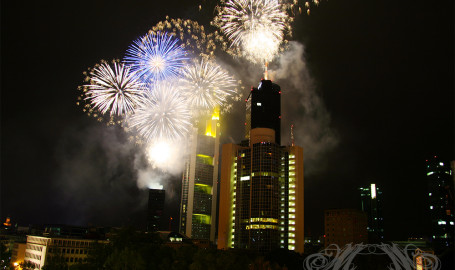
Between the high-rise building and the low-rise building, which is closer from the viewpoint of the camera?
the low-rise building

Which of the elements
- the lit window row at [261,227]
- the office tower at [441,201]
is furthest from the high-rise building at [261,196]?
the office tower at [441,201]

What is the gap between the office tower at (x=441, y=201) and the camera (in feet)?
537

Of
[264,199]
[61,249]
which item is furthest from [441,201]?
[61,249]

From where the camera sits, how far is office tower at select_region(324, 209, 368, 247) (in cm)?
17248

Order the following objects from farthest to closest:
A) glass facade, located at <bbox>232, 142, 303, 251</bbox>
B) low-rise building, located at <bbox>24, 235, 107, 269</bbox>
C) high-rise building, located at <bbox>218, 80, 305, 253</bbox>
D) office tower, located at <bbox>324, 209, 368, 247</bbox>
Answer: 1. office tower, located at <bbox>324, 209, 368, 247</bbox>
2. high-rise building, located at <bbox>218, 80, 305, 253</bbox>
3. glass facade, located at <bbox>232, 142, 303, 251</bbox>
4. low-rise building, located at <bbox>24, 235, 107, 269</bbox>

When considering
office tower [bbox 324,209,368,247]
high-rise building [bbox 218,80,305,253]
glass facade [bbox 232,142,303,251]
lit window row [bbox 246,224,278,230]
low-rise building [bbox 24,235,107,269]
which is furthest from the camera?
office tower [bbox 324,209,368,247]

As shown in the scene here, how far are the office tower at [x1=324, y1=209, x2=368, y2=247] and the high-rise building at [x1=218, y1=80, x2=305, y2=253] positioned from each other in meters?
20.5

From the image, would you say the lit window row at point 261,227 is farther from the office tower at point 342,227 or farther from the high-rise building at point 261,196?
the office tower at point 342,227

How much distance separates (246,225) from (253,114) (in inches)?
2388

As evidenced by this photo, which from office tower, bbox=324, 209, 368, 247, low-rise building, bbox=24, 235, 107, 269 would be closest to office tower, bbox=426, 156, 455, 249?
office tower, bbox=324, 209, 368, 247

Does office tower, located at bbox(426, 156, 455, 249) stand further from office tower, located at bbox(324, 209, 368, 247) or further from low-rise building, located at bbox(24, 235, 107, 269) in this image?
low-rise building, located at bbox(24, 235, 107, 269)

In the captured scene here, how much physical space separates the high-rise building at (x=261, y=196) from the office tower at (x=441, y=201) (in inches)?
2281

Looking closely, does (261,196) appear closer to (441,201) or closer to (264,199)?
(264,199)

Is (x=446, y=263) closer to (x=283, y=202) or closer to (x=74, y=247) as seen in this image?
(x=283, y=202)
